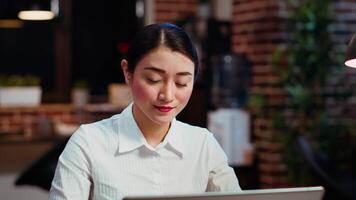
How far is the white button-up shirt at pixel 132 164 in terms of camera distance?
58.5 inches

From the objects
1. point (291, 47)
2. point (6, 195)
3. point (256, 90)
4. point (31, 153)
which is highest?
point (291, 47)

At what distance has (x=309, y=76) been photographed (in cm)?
475

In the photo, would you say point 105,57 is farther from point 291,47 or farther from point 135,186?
point 135,186

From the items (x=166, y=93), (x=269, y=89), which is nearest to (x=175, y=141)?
(x=166, y=93)

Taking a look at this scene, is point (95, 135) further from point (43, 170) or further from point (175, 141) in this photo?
point (43, 170)

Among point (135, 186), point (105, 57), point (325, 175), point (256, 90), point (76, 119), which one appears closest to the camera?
point (135, 186)

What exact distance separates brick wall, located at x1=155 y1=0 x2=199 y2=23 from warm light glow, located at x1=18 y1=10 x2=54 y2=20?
3.61ft

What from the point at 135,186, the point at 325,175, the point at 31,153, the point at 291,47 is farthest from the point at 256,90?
the point at 135,186

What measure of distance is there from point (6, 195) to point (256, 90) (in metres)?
2.04

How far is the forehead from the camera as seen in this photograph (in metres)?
1.46

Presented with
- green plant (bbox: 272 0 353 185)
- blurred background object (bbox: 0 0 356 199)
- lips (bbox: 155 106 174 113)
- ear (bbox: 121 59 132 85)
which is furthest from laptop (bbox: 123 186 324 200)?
green plant (bbox: 272 0 353 185)

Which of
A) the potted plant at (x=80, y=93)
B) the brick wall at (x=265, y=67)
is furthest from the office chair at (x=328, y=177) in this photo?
the potted plant at (x=80, y=93)

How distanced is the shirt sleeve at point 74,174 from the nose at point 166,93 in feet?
0.69

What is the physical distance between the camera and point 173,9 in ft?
22.5
